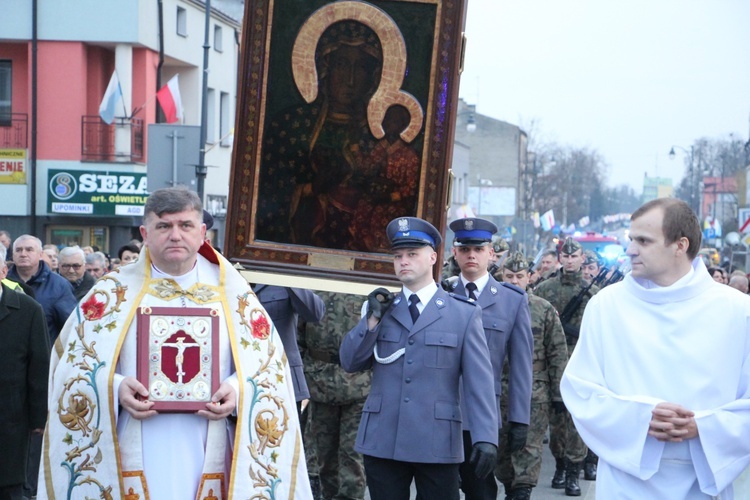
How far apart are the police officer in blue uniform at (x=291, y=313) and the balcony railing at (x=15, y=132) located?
82.8ft

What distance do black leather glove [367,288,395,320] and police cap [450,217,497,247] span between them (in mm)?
1708

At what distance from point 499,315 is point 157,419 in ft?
11.8

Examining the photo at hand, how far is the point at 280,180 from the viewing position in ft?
27.5

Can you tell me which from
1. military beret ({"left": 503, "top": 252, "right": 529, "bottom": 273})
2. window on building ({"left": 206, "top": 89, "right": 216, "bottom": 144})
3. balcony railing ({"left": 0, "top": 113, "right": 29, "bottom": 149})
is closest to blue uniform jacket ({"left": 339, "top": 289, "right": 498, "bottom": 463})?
military beret ({"left": 503, "top": 252, "right": 529, "bottom": 273})

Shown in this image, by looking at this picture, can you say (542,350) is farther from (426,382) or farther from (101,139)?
(101,139)

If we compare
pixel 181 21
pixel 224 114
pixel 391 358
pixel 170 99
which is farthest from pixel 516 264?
pixel 224 114

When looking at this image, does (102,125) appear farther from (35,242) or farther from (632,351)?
(632,351)

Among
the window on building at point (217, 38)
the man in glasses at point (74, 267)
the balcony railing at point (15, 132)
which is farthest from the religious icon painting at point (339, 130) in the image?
the window on building at point (217, 38)

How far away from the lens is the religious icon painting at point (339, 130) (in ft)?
26.8

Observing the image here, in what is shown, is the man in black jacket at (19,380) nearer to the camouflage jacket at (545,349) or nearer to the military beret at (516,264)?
the military beret at (516,264)

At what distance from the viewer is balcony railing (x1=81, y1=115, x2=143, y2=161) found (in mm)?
32969

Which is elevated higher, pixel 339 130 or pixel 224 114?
pixel 339 130

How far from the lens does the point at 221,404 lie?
18.3 feet

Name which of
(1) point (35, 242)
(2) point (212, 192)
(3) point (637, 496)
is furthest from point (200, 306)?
(2) point (212, 192)
